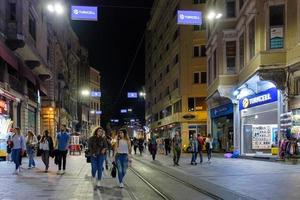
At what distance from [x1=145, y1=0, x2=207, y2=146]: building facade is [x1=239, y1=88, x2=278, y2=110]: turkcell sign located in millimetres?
23960

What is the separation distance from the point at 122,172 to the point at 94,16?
41.8 ft

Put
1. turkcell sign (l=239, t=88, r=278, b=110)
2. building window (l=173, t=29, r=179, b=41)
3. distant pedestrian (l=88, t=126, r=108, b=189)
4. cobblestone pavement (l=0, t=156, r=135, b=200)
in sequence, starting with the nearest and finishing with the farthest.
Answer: cobblestone pavement (l=0, t=156, r=135, b=200) → distant pedestrian (l=88, t=126, r=108, b=189) → turkcell sign (l=239, t=88, r=278, b=110) → building window (l=173, t=29, r=179, b=41)

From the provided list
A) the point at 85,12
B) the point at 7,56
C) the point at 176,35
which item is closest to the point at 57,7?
the point at 7,56

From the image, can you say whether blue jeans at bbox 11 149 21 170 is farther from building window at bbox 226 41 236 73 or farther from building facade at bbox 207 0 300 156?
building window at bbox 226 41 236 73

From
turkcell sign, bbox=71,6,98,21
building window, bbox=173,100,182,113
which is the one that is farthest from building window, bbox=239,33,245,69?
building window, bbox=173,100,182,113

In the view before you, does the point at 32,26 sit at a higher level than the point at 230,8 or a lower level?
lower

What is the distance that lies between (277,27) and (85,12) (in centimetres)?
1018

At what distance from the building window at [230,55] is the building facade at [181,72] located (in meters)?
21.2

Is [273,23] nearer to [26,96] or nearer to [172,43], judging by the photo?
[26,96]

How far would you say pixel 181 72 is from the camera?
6294 cm

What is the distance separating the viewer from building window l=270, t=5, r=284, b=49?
28.4 metres

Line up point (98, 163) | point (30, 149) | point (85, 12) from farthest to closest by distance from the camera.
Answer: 1. point (85, 12)
2. point (30, 149)
3. point (98, 163)

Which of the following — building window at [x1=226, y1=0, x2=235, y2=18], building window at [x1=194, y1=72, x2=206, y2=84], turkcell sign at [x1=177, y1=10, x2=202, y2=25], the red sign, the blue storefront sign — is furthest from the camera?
building window at [x1=194, y1=72, x2=206, y2=84]

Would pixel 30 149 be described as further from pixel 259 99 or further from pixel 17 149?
pixel 259 99
